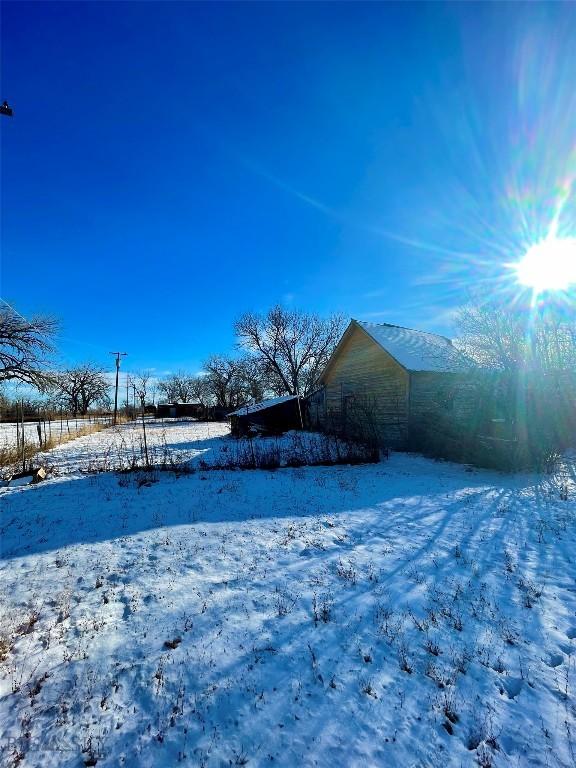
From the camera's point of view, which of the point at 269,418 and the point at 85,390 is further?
the point at 85,390

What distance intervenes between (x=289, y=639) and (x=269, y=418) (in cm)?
2254

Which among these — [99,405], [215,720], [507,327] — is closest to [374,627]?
[215,720]

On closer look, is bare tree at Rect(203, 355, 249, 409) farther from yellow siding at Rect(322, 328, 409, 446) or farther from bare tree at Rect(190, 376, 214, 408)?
yellow siding at Rect(322, 328, 409, 446)

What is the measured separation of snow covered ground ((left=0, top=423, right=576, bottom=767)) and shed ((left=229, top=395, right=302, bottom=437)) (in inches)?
678

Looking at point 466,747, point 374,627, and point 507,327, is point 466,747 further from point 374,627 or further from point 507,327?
point 507,327

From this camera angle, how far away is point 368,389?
18875mm

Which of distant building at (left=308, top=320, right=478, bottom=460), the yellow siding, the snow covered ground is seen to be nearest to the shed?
the yellow siding

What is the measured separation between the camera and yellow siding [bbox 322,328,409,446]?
54.7 feet

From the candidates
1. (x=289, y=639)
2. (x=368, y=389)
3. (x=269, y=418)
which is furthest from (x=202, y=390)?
(x=289, y=639)

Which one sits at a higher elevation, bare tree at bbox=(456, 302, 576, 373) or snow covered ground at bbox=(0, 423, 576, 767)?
bare tree at bbox=(456, 302, 576, 373)

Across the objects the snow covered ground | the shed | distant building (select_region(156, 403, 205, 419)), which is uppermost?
distant building (select_region(156, 403, 205, 419))

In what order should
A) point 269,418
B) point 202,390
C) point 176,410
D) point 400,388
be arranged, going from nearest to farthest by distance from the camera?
point 400,388, point 269,418, point 176,410, point 202,390

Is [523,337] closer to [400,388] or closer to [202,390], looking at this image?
[400,388]

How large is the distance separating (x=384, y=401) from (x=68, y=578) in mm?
14990
